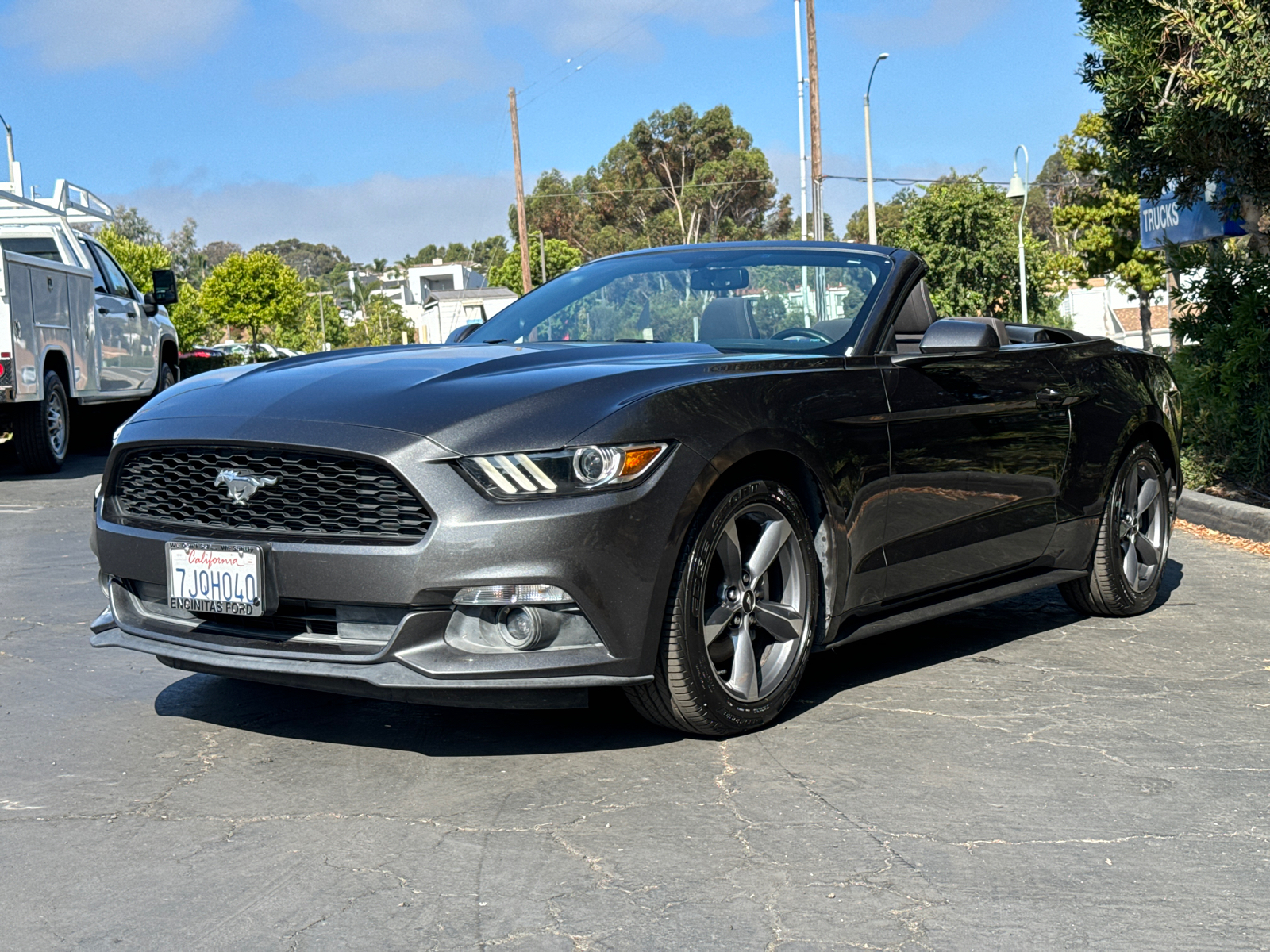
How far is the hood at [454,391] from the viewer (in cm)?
377

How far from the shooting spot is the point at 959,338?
190 inches

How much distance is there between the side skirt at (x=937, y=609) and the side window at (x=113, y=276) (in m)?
11.8

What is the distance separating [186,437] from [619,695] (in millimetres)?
1575

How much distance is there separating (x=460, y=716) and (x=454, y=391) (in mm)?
1123

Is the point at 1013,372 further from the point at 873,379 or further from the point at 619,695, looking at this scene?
the point at 619,695

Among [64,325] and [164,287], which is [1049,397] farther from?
[164,287]

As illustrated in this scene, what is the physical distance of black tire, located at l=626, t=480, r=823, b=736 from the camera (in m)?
3.99

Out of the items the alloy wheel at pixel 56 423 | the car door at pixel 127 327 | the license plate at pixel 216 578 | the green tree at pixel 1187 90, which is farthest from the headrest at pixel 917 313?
the car door at pixel 127 327

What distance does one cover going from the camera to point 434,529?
3.68 metres

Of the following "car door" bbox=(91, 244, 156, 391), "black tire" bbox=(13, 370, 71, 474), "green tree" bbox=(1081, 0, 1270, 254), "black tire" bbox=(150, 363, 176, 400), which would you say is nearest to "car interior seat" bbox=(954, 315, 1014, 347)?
"green tree" bbox=(1081, 0, 1270, 254)

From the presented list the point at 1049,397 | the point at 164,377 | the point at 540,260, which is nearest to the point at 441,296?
the point at 540,260

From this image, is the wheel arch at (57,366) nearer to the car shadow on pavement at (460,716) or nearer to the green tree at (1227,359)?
the car shadow on pavement at (460,716)

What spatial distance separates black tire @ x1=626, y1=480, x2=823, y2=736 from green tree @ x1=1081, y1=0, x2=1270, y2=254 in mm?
5689

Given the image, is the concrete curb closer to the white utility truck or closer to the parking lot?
the parking lot
